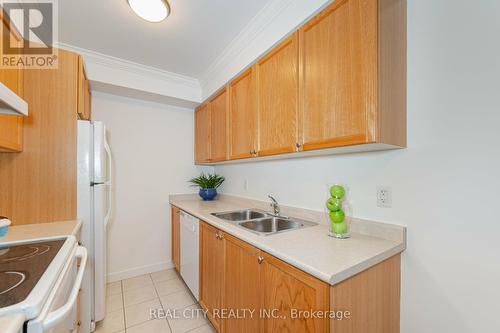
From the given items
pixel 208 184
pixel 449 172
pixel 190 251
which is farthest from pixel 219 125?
pixel 449 172

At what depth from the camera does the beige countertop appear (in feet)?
4.07

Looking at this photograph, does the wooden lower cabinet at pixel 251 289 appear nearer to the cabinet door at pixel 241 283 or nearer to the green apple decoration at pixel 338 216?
the cabinet door at pixel 241 283

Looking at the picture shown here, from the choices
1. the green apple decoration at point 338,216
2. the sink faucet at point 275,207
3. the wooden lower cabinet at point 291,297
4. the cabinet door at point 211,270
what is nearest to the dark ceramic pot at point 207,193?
the cabinet door at point 211,270

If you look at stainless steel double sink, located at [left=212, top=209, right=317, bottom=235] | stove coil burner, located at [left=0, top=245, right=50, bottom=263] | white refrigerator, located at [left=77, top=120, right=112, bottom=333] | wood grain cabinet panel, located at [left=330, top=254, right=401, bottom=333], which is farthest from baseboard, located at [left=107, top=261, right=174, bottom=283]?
wood grain cabinet panel, located at [left=330, top=254, right=401, bottom=333]

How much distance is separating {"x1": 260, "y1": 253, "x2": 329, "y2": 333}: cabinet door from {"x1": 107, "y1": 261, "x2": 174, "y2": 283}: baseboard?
2.07m

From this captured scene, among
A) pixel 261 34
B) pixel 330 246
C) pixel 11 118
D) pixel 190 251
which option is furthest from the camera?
pixel 190 251

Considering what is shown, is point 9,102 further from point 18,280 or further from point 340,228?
point 340,228

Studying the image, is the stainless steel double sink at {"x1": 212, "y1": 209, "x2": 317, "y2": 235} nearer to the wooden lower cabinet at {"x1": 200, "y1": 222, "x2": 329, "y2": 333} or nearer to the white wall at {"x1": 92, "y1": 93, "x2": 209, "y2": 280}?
the wooden lower cabinet at {"x1": 200, "y1": 222, "x2": 329, "y2": 333}

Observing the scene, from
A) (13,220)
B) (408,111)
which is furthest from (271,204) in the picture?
(13,220)

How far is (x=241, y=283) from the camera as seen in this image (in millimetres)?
1312

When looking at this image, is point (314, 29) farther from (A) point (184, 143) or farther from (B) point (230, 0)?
(A) point (184, 143)

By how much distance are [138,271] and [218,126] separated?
6.52 feet

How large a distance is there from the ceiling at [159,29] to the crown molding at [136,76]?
0.25ft

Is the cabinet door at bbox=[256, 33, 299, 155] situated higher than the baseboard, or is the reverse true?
the cabinet door at bbox=[256, 33, 299, 155]
